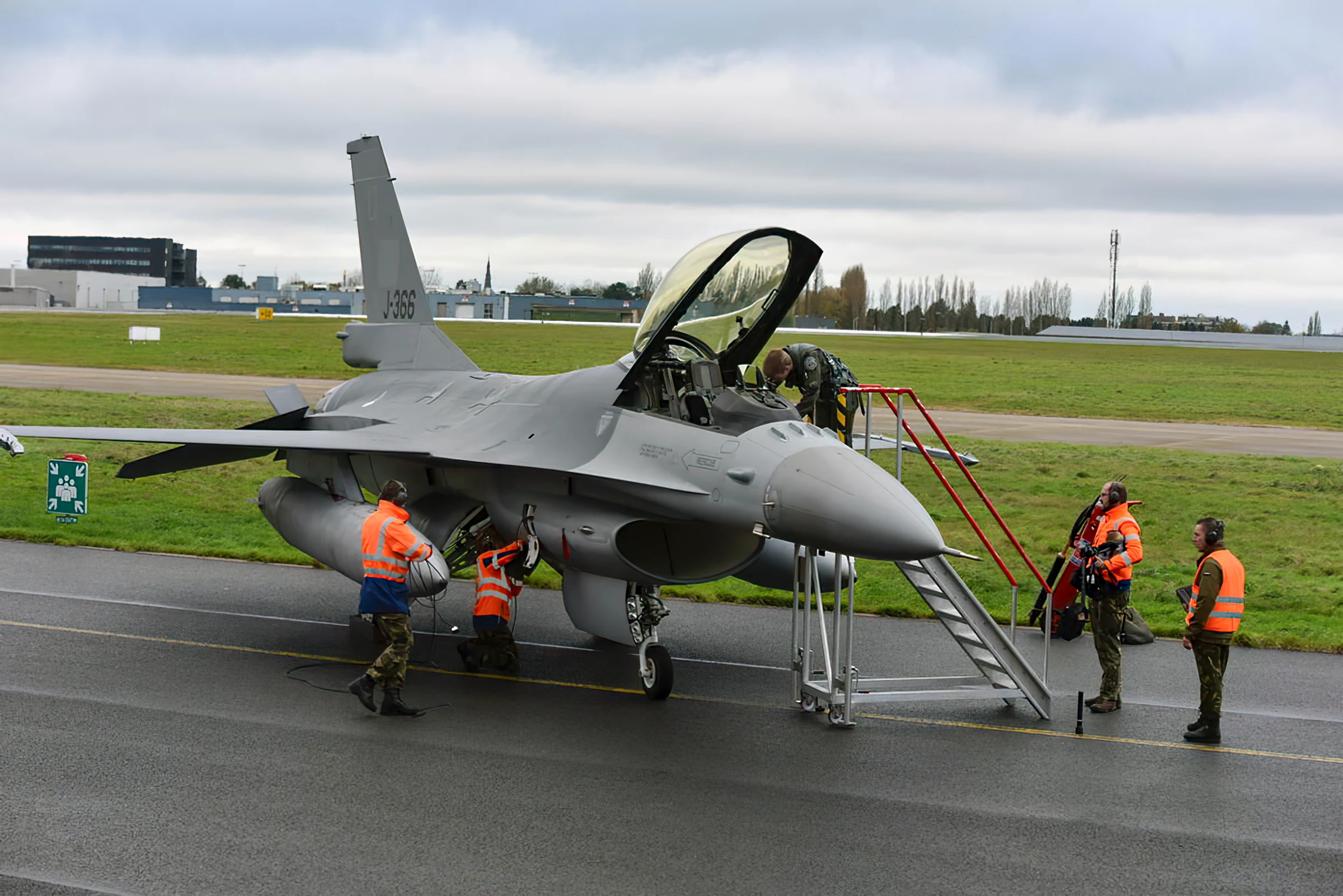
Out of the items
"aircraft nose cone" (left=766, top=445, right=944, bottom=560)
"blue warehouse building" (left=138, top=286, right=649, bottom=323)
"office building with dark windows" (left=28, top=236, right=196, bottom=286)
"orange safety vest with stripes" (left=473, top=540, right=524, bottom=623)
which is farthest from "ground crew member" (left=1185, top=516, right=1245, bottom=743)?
"office building with dark windows" (left=28, top=236, right=196, bottom=286)

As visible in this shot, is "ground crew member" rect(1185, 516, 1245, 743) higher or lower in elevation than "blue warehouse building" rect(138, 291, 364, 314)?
lower

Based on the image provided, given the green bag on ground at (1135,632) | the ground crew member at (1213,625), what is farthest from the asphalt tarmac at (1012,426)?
the ground crew member at (1213,625)

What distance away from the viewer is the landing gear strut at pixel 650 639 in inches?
428

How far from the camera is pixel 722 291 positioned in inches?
434

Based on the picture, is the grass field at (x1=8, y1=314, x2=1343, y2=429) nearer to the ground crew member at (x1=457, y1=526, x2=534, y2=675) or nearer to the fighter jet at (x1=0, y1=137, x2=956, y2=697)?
the fighter jet at (x1=0, y1=137, x2=956, y2=697)

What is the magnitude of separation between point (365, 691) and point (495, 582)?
1.79 m

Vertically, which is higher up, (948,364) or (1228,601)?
(948,364)

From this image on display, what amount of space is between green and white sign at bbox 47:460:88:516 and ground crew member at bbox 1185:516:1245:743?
16266mm

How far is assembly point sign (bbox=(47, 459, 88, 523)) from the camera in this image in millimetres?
19312

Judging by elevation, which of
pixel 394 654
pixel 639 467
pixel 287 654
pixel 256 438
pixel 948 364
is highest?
pixel 948 364

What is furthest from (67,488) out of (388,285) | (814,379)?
(814,379)

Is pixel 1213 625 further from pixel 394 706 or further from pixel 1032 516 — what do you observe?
pixel 1032 516

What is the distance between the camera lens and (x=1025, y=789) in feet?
28.7

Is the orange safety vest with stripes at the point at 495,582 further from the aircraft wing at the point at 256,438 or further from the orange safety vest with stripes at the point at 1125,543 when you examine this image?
the orange safety vest with stripes at the point at 1125,543
